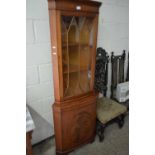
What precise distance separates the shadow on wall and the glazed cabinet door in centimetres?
51

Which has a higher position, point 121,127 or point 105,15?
point 105,15

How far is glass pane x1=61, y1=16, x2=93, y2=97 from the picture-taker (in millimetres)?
1362

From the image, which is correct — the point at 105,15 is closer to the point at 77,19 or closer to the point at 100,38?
the point at 100,38

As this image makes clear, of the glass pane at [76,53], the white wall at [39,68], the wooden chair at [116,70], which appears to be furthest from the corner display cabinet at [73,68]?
the wooden chair at [116,70]

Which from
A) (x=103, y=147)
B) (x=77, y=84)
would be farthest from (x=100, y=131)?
(x=77, y=84)

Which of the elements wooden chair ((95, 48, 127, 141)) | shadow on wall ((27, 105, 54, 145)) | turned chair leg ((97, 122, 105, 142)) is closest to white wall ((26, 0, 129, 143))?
shadow on wall ((27, 105, 54, 145))

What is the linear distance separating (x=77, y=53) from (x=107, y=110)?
0.86 meters

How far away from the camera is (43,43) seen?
153 cm

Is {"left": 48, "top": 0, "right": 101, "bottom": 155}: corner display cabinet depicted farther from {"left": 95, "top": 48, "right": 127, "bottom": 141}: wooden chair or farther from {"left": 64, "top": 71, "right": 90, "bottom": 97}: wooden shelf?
{"left": 95, "top": 48, "right": 127, "bottom": 141}: wooden chair
